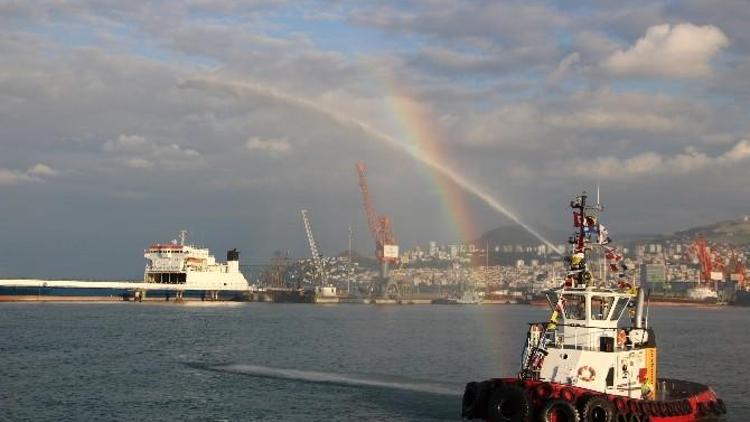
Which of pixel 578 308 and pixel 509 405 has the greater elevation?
pixel 578 308

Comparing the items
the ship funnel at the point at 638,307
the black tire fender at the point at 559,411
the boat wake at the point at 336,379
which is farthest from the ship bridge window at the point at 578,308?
the boat wake at the point at 336,379

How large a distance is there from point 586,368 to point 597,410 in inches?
117

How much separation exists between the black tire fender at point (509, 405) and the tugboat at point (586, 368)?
5 cm

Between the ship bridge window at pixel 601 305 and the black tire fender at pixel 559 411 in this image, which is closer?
the black tire fender at pixel 559 411

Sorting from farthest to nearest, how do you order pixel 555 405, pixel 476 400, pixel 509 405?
pixel 476 400 → pixel 509 405 → pixel 555 405

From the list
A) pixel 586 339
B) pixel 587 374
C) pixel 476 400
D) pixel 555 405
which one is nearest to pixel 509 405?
pixel 555 405

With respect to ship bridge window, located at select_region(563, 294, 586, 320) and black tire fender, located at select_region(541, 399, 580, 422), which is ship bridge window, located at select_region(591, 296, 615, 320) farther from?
black tire fender, located at select_region(541, 399, 580, 422)

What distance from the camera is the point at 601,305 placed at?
45.0 m

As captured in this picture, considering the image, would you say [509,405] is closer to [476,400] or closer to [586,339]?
[476,400]

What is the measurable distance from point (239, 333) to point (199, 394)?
60.6 metres

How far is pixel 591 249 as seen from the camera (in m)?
46.1

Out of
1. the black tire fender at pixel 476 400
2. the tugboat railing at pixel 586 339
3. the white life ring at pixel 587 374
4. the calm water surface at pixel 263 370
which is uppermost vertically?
the tugboat railing at pixel 586 339

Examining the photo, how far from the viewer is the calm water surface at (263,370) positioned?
52469mm

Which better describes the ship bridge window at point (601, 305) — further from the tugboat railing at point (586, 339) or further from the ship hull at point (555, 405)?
the ship hull at point (555, 405)
